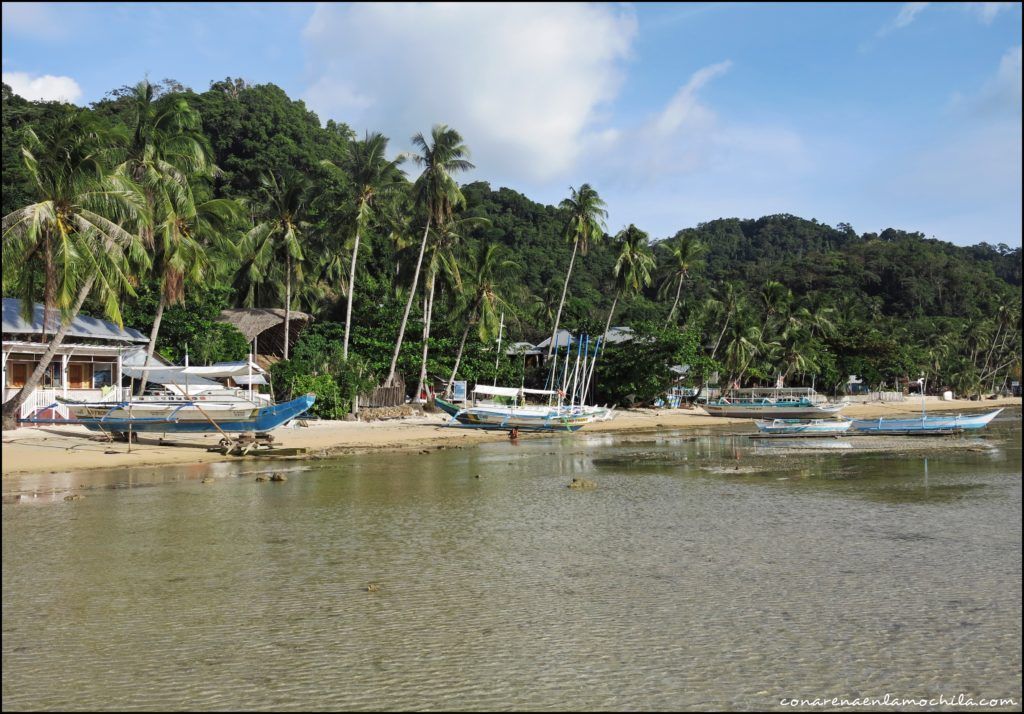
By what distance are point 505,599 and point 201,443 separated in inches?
774

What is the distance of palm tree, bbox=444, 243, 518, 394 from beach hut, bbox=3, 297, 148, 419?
16.6 meters

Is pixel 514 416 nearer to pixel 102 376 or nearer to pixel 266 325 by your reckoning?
pixel 266 325

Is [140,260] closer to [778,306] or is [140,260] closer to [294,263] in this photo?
[294,263]

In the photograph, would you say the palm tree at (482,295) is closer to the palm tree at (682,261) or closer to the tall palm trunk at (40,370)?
the palm tree at (682,261)

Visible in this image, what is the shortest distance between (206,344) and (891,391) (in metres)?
65.4

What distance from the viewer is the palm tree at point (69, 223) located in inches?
855

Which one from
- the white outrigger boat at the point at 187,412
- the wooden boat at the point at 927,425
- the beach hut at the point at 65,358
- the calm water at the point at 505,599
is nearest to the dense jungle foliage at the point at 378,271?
the beach hut at the point at 65,358

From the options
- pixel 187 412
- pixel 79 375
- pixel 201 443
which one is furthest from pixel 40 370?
pixel 79 375

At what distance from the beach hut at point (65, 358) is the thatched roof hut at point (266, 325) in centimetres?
620

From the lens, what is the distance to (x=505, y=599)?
8422 mm

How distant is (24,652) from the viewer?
670cm

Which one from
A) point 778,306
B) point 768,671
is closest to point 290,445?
point 768,671

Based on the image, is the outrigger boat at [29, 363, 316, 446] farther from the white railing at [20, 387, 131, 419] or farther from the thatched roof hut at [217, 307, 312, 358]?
the thatched roof hut at [217, 307, 312, 358]

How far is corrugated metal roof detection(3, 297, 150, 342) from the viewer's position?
26873 mm
